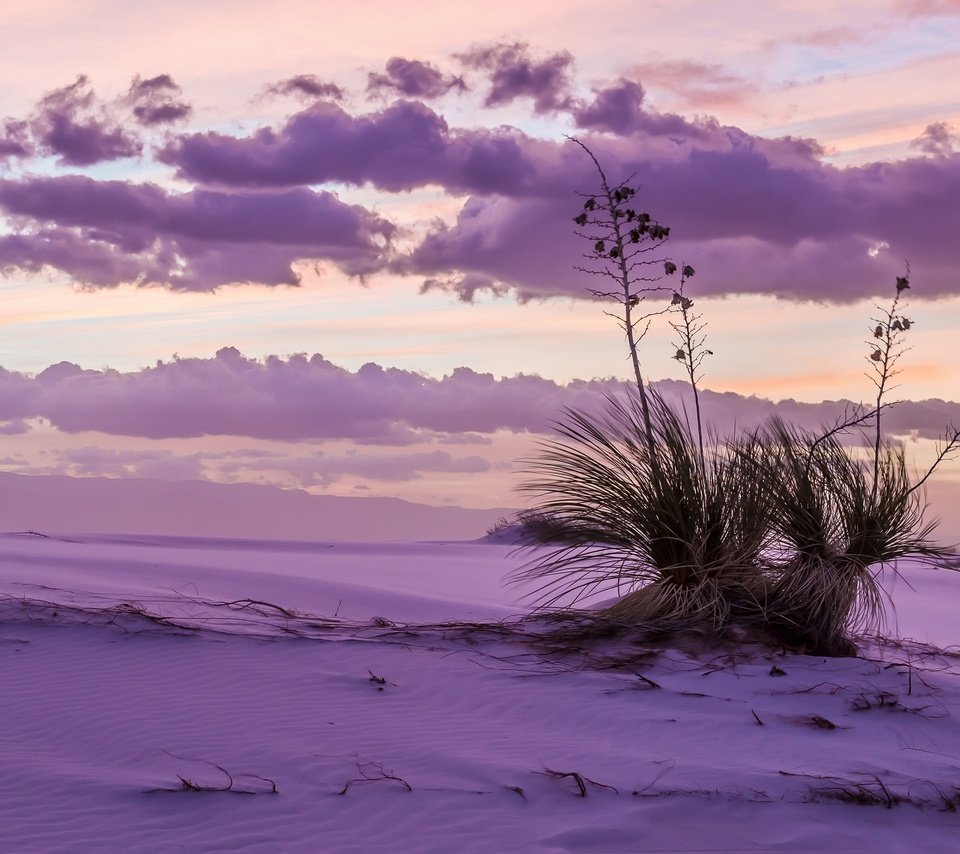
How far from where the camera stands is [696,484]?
858 centimetres

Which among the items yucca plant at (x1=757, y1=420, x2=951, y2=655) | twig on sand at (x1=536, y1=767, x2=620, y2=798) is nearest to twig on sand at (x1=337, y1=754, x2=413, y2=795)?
twig on sand at (x1=536, y1=767, x2=620, y2=798)

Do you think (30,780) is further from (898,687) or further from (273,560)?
(273,560)

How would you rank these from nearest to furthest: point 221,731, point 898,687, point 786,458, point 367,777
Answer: point 367,777 → point 221,731 → point 898,687 → point 786,458

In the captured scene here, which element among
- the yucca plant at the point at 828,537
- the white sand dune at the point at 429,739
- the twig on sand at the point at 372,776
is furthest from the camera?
the yucca plant at the point at 828,537

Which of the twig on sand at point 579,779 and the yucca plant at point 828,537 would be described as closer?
the twig on sand at point 579,779

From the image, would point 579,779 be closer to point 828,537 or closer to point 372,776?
point 372,776

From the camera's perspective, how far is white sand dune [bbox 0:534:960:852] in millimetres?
5020

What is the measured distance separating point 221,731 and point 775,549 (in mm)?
4502

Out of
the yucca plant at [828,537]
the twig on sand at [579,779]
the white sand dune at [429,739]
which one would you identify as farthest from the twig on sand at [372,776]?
the yucca plant at [828,537]

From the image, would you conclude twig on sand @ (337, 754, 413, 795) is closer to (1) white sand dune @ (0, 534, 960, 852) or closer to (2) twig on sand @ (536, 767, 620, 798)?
A: (1) white sand dune @ (0, 534, 960, 852)

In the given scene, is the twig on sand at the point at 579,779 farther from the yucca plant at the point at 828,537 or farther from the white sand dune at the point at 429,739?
the yucca plant at the point at 828,537

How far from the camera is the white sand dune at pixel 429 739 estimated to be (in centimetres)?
502

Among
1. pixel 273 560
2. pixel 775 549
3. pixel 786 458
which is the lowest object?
pixel 273 560

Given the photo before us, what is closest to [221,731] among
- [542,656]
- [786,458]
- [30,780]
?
[30,780]
